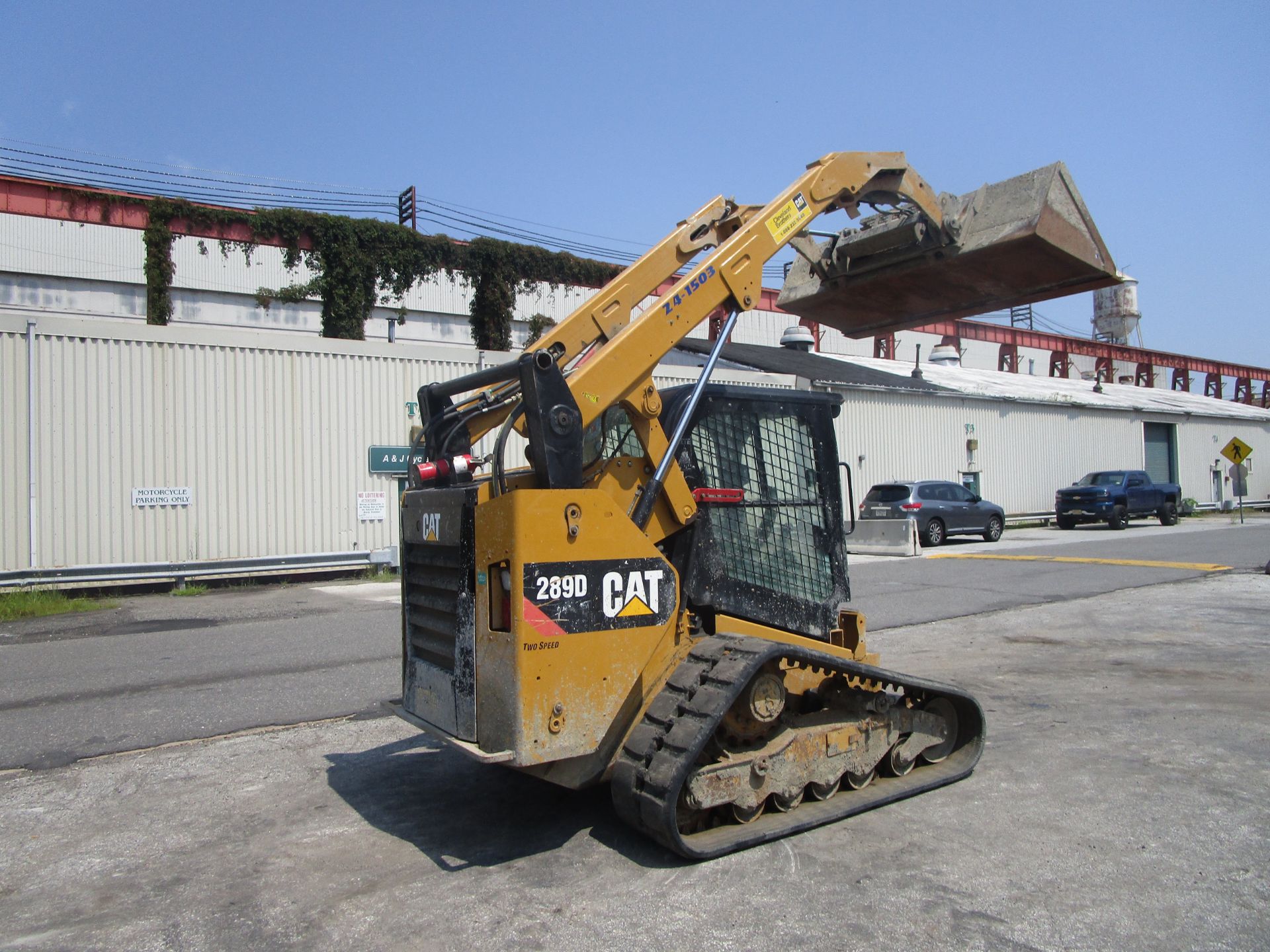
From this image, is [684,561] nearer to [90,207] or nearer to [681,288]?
[681,288]

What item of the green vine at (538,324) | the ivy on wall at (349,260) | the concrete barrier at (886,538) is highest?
the ivy on wall at (349,260)

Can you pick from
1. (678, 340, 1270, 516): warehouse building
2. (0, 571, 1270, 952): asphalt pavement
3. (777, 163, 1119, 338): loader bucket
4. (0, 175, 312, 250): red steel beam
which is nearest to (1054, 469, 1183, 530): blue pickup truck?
(678, 340, 1270, 516): warehouse building

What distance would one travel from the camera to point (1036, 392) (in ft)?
118

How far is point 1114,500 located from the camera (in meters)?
29.2

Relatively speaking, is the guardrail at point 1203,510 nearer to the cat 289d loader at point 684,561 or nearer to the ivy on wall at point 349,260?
the ivy on wall at point 349,260

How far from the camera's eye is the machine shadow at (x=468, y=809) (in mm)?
4383

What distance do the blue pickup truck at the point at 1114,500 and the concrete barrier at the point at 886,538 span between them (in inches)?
385

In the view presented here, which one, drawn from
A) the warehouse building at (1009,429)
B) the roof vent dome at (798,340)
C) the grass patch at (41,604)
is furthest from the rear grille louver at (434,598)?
the roof vent dome at (798,340)

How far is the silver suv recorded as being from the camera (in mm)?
23375

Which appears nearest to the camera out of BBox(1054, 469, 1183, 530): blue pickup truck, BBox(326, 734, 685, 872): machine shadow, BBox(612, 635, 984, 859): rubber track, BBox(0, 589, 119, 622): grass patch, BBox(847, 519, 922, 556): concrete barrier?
BBox(612, 635, 984, 859): rubber track

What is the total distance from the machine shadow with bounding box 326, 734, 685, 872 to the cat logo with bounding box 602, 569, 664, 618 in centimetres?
110

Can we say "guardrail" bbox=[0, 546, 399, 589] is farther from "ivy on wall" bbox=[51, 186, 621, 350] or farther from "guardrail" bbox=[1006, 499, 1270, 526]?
"guardrail" bbox=[1006, 499, 1270, 526]

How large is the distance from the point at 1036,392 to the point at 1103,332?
3318 cm

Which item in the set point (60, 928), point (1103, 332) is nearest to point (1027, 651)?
point (60, 928)
